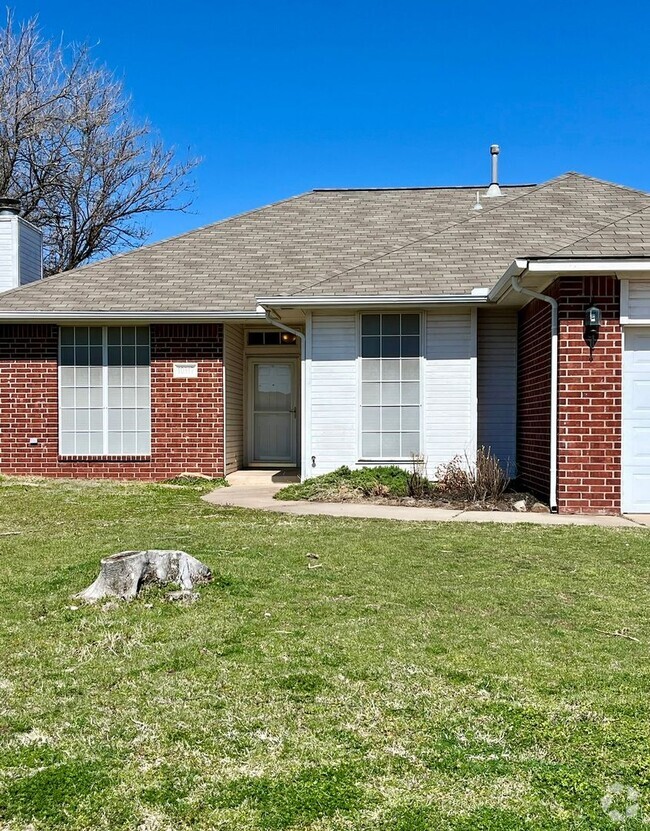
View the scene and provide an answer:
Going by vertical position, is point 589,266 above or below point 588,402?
above

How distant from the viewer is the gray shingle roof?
11852mm

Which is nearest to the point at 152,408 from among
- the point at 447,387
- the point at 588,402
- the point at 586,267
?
the point at 447,387

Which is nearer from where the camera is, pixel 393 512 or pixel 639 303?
pixel 639 303

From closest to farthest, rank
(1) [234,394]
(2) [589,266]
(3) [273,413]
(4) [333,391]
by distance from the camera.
A: (2) [589,266] < (4) [333,391] < (1) [234,394] < (3) [273,413]

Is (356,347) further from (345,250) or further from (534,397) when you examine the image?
(345,250)

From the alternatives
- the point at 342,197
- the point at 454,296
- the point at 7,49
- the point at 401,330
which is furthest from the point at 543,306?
the point at 7,49

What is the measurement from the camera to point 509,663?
3838 millimetres

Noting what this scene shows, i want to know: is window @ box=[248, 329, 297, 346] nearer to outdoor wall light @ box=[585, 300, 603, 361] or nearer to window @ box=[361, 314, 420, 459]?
window @ box=[361, 314, 420, 459]

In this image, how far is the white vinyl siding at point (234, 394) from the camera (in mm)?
13055

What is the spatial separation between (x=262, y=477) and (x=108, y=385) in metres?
2.97

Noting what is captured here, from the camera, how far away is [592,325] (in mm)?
8828

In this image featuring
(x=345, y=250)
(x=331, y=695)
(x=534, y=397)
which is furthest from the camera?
(x=345, y=250)

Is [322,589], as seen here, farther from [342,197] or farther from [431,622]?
[342,197]

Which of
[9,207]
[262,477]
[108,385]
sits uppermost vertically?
[9,207]
